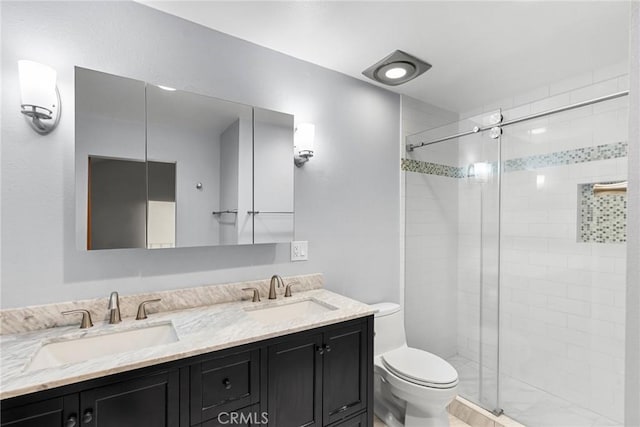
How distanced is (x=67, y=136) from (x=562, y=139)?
2.90 m

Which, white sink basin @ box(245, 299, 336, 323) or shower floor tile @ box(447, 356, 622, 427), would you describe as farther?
shower floor tile @ box(447, 356, 622, 427)

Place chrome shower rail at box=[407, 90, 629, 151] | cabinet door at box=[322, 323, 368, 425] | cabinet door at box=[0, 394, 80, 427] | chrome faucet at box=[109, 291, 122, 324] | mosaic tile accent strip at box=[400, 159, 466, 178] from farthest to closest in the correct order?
mosaic tile accent strip at box=[400, 159, 466, 178] → chrome shower rail at box=[407, 90, 629, 151] → cabinet door at box=[322, 323, 368, 425] → chrome faucet at box=[109, 291, 122, 324] → cabinet door at box=[0, 394, 80, 427]

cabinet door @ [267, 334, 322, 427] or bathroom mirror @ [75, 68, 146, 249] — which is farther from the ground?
bathroom mirror @ [75, 68, 146, 249]

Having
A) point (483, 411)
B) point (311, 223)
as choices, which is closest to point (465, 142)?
point (311, 223)

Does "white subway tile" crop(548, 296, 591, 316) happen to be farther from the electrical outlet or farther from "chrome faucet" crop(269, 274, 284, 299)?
"chrome faucet" crop(269, 274, 284, 299)

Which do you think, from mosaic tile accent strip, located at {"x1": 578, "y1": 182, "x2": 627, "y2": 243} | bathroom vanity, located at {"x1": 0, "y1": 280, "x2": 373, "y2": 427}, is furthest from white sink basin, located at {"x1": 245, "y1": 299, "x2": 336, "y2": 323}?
mosaic tile accent strip, located at {"x1": 578, "y1": 182, "x2": 627, "y2": 243}

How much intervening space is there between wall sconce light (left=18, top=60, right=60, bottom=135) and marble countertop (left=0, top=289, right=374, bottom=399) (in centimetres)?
87

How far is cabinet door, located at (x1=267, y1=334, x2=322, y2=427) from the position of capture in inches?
52.6

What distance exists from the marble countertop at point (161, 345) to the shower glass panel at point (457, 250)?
115cm

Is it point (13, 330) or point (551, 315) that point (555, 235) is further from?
point (13, 330)

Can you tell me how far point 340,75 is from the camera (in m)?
2.24

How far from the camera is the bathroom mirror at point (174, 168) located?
1.39m

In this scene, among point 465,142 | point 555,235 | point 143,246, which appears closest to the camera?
point 143,246

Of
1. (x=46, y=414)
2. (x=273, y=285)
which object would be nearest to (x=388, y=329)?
(x=273, y=285)
